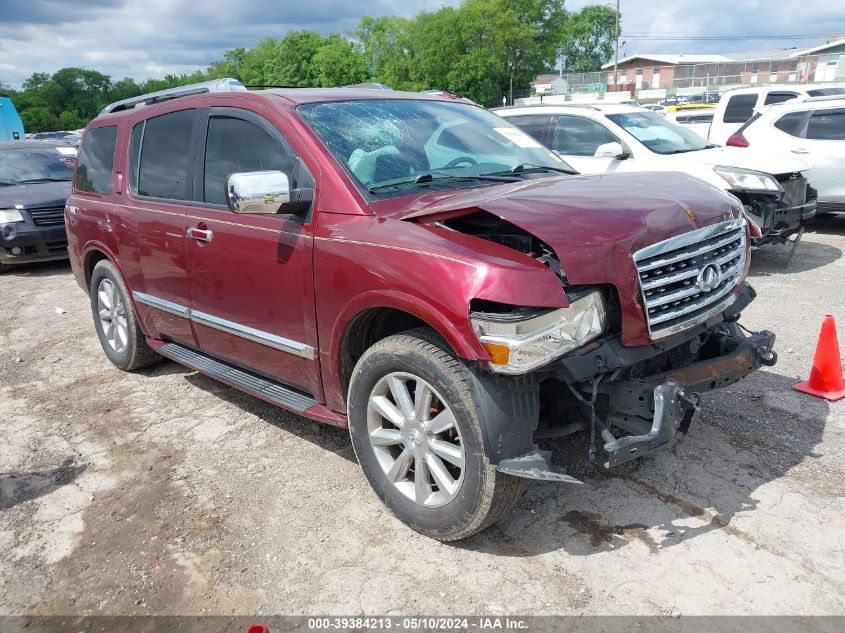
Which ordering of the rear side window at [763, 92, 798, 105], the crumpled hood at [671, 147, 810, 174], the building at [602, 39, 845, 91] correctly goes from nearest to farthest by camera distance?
1. the crumpled hood at [671, 147, 810, 174]
2. the rear side window at [763, 92, 798, 105]
3. the building at [602, 39, 845, 91]

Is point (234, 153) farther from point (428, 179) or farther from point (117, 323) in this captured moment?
point (117, 323)

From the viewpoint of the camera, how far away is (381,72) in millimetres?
71188

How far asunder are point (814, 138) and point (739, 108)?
4.22 m

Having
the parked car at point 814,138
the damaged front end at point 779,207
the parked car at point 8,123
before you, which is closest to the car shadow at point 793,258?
the damaged front end at point 779,207

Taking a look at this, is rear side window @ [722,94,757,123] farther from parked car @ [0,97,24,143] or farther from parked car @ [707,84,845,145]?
parked car @ [0,97,24,143]

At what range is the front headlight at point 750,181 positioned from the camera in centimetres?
741

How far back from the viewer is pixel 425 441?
3.02 m

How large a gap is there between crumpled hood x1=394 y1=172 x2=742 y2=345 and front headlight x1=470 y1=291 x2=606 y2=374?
0.58ft

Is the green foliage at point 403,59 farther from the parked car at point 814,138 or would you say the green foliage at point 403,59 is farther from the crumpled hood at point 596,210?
the crumpled hood at point 596,210

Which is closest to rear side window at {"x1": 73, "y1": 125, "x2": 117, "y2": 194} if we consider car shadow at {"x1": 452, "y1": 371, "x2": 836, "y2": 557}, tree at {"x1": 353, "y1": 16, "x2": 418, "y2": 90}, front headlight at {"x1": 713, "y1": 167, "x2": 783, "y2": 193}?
car shadow at {"x1": 452, "y1": 371, "x2": 836, "y2": 557}

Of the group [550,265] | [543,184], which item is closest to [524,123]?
[543,184]

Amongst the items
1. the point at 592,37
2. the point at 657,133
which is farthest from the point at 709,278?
the point at 592,37

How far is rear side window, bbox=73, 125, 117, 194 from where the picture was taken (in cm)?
519

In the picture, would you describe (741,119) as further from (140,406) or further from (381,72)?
(381,72)
